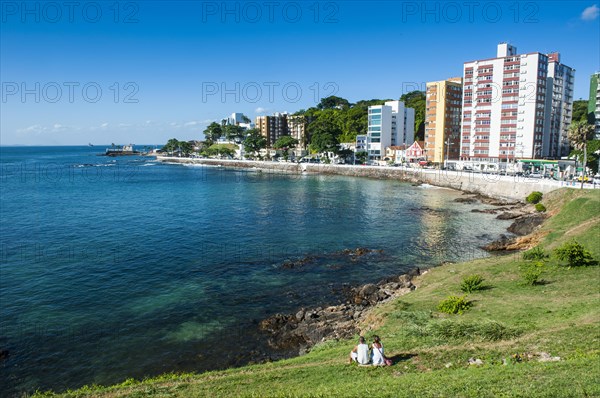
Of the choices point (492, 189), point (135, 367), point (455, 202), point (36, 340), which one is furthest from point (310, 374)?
point (492, 189)

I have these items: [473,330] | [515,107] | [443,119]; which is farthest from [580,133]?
[473,330]

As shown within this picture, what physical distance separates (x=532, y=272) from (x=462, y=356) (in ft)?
47.7

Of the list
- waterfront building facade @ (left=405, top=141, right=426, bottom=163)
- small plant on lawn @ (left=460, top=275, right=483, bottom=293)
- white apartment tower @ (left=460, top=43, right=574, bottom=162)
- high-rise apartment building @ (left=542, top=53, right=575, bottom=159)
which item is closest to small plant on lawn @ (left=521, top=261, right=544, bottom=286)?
small plant on lawn @ (left=460, top=275, right=483, bottom=293)

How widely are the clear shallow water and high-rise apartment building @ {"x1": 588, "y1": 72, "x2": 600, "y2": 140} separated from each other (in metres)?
102

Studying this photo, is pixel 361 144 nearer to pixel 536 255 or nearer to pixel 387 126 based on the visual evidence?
pixel 387 126

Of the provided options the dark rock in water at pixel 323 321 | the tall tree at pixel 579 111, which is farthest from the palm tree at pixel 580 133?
the tall tree at pixel 579 111

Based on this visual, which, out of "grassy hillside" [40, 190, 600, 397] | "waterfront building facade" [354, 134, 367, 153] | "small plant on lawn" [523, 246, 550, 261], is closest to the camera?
"grassy hillside" [40, 190, 600, 397]

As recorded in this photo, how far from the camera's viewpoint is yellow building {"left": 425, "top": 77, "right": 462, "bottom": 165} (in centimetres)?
12888

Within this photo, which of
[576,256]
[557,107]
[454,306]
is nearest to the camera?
[454,306]

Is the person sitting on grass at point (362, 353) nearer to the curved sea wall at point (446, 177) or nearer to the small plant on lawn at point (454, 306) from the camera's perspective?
the small plant on lawn at point (454, 306)

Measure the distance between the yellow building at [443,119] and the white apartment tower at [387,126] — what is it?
22.2 meters

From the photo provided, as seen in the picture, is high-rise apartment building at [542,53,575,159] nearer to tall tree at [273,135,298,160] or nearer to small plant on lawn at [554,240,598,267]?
small plant on lawn at [554,240,598,267]

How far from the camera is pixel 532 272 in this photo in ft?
91.1

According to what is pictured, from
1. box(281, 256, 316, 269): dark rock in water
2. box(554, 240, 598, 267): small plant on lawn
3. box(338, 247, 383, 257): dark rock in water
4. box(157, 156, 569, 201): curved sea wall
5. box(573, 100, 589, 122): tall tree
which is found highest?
box(573, 100, 589, 122): tall tree
